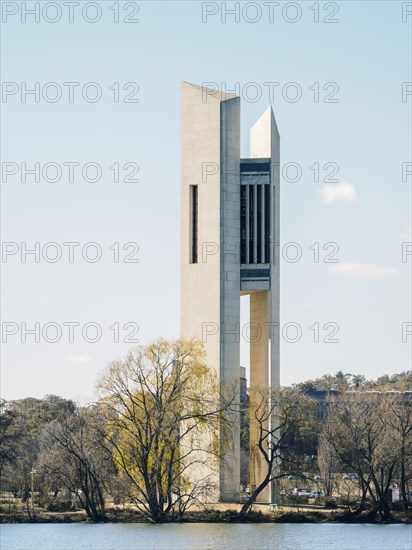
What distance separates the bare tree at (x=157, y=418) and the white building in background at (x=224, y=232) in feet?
52.6

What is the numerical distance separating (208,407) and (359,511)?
12.0 meters

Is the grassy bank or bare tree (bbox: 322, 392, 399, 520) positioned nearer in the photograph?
the grassy bank

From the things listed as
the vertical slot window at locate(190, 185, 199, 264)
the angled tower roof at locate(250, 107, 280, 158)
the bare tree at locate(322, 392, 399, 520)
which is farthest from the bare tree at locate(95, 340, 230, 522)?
the angled tower roof at locate(250, 107, 280, 158)

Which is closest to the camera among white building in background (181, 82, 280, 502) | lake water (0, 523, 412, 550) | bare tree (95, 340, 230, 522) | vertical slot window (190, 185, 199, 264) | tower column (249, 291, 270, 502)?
lake water (0, 523, 412, 550)

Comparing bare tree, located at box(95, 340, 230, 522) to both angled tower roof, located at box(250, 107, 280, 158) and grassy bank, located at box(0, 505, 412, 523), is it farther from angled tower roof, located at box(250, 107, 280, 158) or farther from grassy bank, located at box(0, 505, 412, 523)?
angled tower roof, located at box(250, 107, 280, 158)

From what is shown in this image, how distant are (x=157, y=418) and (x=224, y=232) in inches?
985

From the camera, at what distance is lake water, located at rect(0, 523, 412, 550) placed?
71625 millimetres

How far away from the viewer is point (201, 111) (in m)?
112

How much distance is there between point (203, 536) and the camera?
252 feet

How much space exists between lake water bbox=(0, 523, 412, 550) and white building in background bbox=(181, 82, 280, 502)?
986 inches

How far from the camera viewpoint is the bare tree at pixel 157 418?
292 ft

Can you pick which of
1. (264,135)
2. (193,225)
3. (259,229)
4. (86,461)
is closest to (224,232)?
(193,225)

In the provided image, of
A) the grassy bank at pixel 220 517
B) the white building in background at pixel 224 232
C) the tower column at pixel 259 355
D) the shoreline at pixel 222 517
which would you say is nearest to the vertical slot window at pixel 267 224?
the white building in background at pixel 224 232

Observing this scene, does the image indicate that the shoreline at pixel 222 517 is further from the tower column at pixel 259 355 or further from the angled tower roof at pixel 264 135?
the angled tower roof at pixel 264 135
